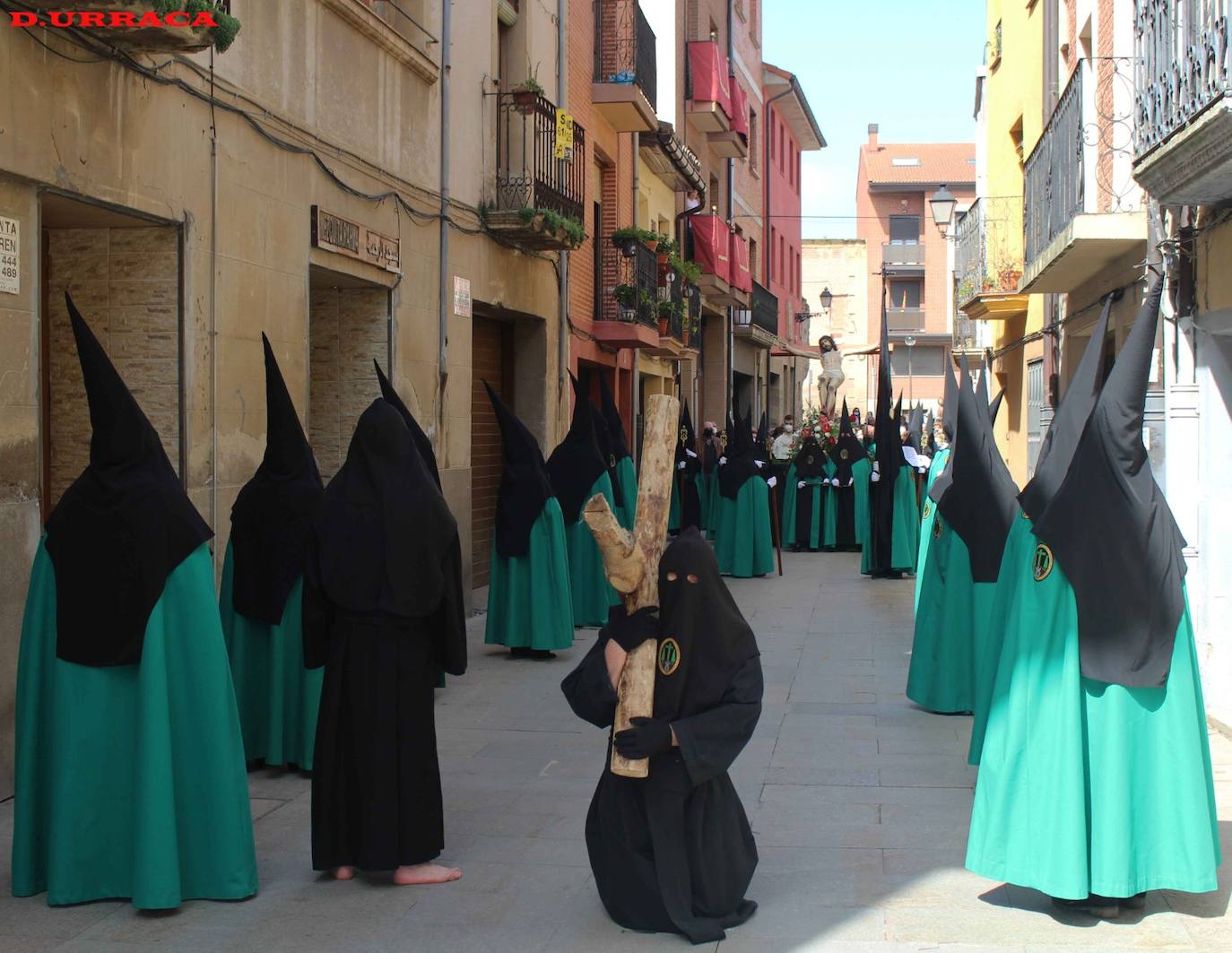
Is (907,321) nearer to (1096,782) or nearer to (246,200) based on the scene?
(246,200)

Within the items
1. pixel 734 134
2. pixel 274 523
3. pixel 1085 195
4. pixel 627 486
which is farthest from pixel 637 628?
pixel 734 134

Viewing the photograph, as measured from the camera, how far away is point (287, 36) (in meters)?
10.4

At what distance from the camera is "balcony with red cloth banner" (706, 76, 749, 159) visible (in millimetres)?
30328

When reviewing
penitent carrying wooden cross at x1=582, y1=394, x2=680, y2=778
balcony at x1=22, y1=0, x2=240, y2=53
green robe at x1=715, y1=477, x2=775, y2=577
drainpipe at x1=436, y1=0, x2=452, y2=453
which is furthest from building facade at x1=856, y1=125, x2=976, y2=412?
penitent carrying wooden cross at x1=582, y1=394, x2=680, y2=778

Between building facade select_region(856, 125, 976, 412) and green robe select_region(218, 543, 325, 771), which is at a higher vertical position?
building facade select_region(856, 125, 976, 412)

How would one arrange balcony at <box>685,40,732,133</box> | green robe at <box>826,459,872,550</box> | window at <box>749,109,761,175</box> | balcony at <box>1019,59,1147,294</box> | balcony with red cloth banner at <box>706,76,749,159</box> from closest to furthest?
balcony at <box>1019,59,1147,294</box>, green robe at <box>826,459,872,550</box>, balcony at <box>685,40,732,133</box>, balcony with red cloth banner at <box>706,76,749,159</box>, window at <box>749,109,761,175</box>

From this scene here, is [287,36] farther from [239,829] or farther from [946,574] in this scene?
[239,829]

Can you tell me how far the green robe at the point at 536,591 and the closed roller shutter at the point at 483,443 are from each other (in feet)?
11.6

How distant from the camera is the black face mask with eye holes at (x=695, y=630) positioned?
5.01 meters

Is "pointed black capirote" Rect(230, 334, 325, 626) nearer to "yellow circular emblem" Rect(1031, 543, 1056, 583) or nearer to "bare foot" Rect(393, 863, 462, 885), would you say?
"bare foot" Rect(393, 863, 462, 885)

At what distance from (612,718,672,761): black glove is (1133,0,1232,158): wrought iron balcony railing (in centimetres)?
481

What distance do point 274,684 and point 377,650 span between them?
1.92m

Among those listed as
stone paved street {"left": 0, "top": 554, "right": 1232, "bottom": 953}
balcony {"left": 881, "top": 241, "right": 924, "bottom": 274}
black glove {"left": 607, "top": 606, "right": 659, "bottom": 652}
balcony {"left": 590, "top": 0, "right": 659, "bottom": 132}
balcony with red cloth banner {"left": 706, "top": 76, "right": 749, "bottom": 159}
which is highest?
balcony {"left": 881, "top": 241, "right": 924, "bottom": 274}

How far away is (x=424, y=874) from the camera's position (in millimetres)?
5773
